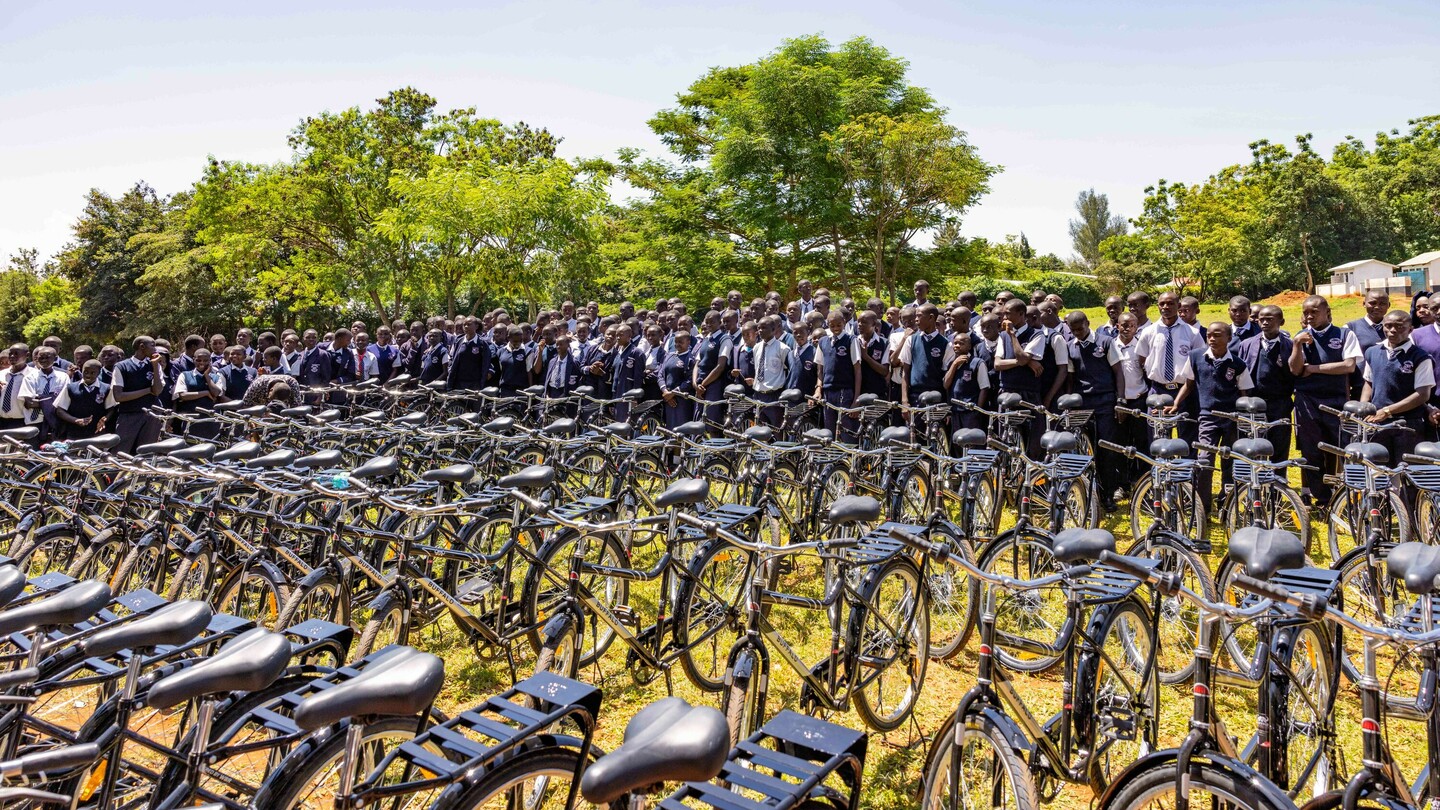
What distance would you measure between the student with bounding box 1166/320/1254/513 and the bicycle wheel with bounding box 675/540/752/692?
482cm

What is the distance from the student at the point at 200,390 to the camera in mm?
9680

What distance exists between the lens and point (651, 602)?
5.93 metres

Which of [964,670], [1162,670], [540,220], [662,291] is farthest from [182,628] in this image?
[662,291]

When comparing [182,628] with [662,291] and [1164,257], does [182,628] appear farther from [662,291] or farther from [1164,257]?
[1164,257]

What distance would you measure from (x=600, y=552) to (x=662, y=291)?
80.5 feet

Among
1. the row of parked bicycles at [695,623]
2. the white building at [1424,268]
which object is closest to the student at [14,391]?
the row of parked bicycles at [695,623]

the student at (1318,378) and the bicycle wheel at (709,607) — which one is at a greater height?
the student at (1318,378)

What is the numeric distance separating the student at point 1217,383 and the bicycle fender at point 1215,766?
18.5 ft

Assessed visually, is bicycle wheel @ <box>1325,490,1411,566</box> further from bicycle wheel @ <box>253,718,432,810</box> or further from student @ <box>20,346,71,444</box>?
student @ <box>20,346,71,444</box>

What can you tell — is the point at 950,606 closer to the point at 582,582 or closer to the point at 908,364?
the point at 582,582

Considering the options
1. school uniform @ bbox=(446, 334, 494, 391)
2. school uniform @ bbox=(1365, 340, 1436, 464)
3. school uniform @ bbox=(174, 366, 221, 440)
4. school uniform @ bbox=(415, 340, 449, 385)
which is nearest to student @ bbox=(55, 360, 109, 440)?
school uniform @ bbox=(174, 366, 221, 440)

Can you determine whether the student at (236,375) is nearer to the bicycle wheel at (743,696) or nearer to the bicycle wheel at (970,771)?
the bicycle wheel at (743,696)

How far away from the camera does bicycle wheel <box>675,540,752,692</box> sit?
4.21 metres

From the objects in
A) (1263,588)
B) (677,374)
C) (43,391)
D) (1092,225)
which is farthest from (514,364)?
(1092,225)
